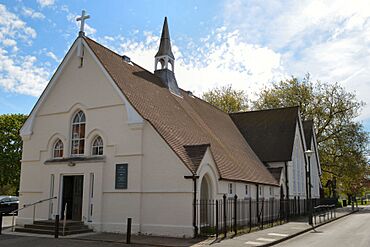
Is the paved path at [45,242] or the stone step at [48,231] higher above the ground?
the stone step at [48,231]

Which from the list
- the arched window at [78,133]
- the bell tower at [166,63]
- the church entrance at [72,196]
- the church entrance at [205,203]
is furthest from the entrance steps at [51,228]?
the bell tower at [166,63]

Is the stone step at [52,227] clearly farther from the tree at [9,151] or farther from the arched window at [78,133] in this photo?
the tree at [9,151]

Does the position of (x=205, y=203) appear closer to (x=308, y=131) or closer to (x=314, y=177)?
(x=308, y=131)

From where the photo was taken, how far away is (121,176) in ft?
61.1

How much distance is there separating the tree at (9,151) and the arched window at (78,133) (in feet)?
95.5

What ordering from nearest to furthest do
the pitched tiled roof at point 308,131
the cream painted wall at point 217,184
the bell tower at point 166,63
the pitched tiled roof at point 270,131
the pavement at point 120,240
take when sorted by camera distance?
the pavement at point 120,240, the cream painted wall at point 217,184, the bell tower at point 166,63, the pitched tiled roof at point 270,131, the pitched tiled roof at point 308,131

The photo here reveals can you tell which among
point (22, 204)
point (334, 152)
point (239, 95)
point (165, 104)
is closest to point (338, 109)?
point (334, 152)

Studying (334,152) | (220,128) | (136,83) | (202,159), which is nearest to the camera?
(202,159)

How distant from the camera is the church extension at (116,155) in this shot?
1767 cm

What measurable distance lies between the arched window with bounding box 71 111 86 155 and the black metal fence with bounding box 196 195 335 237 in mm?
7085

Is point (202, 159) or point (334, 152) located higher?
point (334, 152)

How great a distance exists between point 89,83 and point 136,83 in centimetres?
271

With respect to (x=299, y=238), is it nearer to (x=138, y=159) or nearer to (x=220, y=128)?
(x=138, y=159)

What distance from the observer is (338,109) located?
48.7m
